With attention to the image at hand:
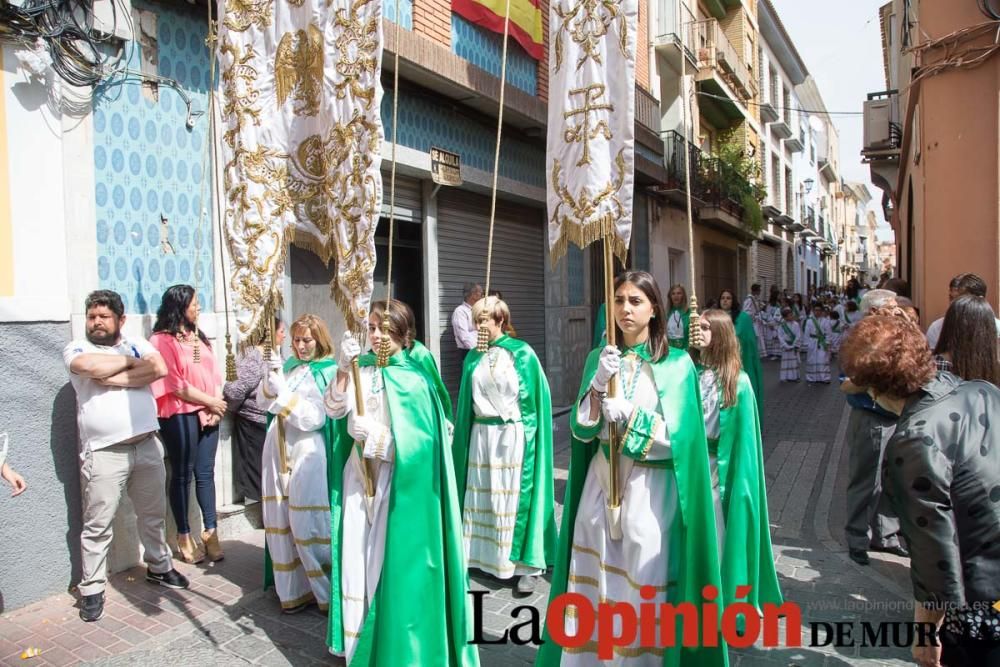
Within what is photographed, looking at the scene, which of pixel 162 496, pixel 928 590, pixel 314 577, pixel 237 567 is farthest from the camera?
pixel 237 567

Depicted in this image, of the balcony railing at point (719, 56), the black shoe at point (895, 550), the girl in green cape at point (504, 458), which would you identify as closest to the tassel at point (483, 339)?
the girl in green cape at point (504, 458)

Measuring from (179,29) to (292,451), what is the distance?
3569 millimetres

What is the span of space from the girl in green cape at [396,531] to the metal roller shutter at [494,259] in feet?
18.0

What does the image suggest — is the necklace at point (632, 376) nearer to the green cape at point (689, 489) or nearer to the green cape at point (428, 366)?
the green cape at point (689, 489)

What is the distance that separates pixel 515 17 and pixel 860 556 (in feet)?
26.6

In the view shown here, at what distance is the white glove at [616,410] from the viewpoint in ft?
9.25

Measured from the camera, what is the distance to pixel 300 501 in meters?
4.20

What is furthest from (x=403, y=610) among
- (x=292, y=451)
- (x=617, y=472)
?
(x=292, y=451)

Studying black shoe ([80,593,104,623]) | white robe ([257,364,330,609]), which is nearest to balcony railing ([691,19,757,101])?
white robe ([257,364,330,609])

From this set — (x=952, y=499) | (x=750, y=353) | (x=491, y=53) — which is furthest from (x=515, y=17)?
(x=952, y=499)

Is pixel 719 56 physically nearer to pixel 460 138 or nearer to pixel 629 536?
pixel 460 138

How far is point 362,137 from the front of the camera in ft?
10.5

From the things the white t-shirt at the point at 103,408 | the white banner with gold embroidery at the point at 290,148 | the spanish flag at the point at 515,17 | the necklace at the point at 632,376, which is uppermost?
the spanish flag at the point at 515,17

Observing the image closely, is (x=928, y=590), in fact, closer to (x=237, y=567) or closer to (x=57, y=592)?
(x=237, y=567)
